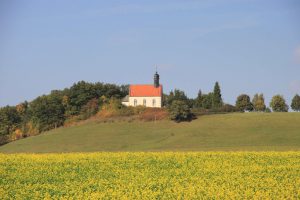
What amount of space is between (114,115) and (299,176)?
6507 centimetres

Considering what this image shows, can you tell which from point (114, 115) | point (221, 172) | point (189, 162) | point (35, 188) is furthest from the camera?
point (114, 115)

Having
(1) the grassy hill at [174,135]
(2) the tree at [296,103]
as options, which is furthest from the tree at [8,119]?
(2) the tree at [296,103]

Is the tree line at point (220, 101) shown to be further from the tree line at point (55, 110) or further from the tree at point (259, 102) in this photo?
the tree line at point (55, 110)

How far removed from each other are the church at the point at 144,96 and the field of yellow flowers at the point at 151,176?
253 ft

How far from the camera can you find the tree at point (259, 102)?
138m

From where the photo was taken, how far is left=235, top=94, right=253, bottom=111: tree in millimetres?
133625

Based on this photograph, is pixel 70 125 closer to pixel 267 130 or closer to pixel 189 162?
pixel 267 130

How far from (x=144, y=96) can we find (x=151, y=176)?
91.8 m

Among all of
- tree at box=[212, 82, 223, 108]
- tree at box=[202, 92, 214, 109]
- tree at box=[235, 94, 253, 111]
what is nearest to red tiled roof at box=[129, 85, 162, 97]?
tree at box=[202, 92, 214, 109]

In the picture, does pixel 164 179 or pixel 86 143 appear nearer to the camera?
pixel 164 179

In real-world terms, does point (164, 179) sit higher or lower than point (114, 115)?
lower

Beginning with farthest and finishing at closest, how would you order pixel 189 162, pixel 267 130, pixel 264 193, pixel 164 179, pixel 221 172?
pixel 267 130 → pixel 189 162 → pixel 221 172 → pixel 164 179 → pixel 264 193

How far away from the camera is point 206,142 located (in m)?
67.6

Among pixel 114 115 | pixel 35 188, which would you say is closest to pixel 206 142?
pixel 114 115
